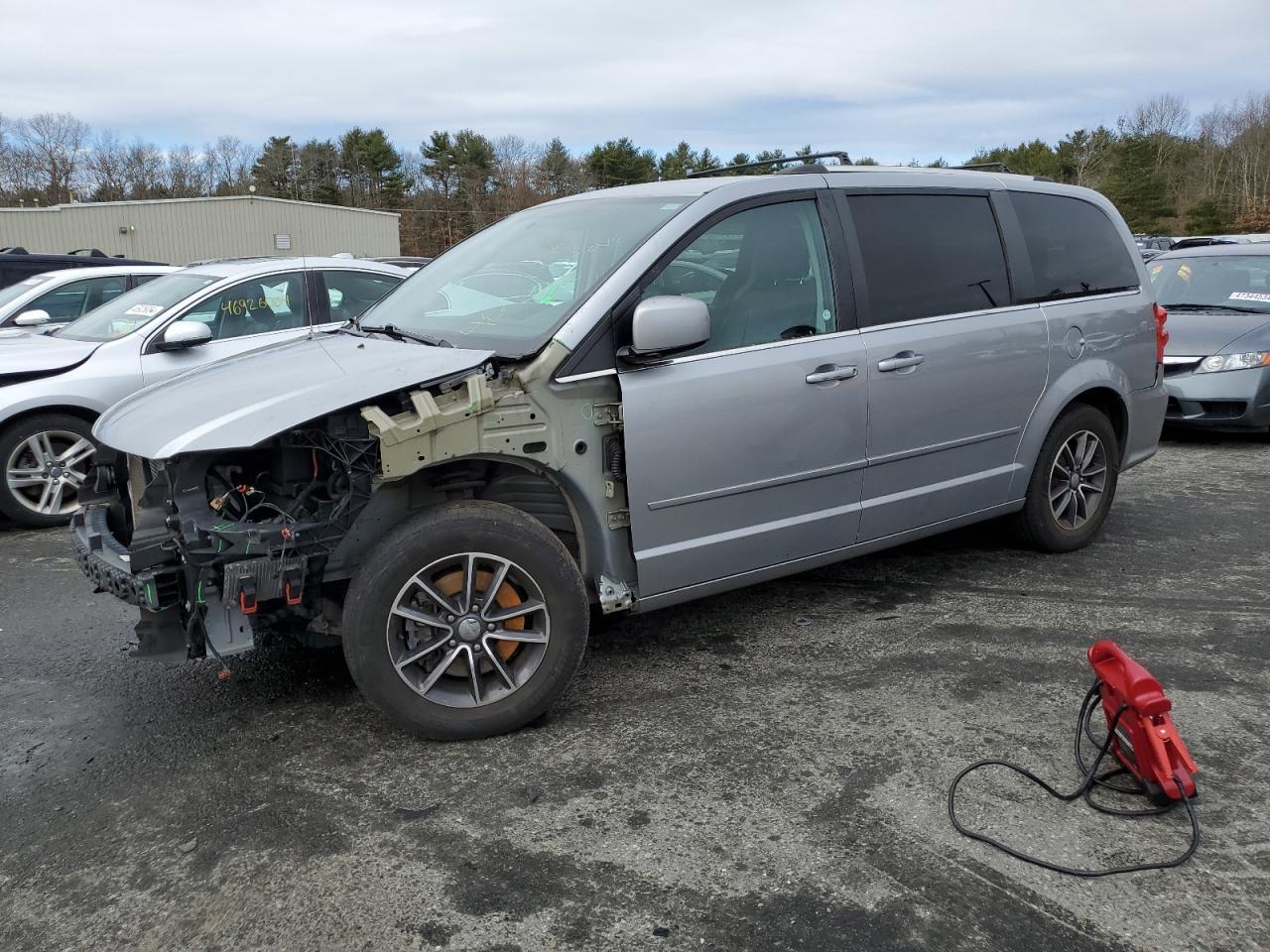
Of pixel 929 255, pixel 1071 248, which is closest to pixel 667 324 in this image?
pixel 929 255

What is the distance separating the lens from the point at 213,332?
683 centimetres

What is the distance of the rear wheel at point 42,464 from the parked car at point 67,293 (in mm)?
1934

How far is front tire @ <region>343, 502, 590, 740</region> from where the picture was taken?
126 inches

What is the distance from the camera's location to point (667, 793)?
10.1ft

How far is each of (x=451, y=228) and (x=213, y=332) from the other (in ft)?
164

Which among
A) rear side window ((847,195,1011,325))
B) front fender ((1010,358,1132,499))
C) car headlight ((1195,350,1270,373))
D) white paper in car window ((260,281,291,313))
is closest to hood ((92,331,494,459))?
rear side window ((847,195,1011,325))

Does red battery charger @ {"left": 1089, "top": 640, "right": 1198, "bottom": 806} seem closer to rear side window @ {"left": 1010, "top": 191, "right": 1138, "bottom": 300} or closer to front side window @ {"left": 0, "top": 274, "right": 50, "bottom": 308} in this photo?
rear side window @ {"left": 1010, "top": 191, "right": 1138, "bottom": 300}

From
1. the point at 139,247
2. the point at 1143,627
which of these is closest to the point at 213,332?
the point at 1143,627

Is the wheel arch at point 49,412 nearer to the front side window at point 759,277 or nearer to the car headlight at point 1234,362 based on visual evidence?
the front side window at point 759,277

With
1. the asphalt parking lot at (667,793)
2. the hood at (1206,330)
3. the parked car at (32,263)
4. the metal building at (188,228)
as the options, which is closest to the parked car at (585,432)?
the asphalt parking lot at (667,793)

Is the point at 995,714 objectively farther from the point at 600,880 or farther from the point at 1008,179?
the point at 1008,179

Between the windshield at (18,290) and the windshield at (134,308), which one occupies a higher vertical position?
the windshield at (18,290)

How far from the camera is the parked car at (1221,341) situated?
829 cm

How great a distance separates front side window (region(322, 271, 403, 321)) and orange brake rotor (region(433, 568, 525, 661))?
14.3ft
